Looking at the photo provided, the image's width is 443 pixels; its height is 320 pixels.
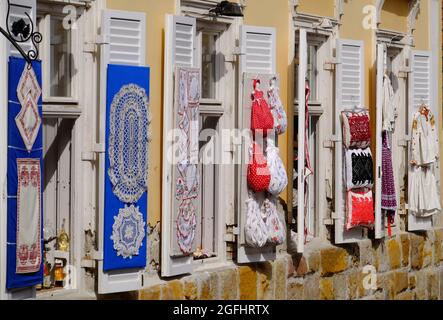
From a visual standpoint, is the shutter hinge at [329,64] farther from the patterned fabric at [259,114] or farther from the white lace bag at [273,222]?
the white lace bag at [273,222]

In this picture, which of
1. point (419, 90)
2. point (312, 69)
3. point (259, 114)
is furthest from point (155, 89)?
point (419, 90)

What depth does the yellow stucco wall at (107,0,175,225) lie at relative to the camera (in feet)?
30.9

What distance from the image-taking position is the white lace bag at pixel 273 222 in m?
10.6

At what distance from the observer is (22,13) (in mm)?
7977

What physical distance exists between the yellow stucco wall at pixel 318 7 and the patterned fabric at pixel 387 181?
1475 millimetres

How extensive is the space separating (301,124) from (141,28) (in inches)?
89.3

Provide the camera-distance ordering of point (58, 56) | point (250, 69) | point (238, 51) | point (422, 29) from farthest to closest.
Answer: point (422, 29)
point (250, 69)
point (238, 51)
point (58, 56)

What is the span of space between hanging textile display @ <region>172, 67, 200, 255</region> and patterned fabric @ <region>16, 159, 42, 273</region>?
5.39 feet

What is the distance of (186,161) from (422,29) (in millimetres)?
5666

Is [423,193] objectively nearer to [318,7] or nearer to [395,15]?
[395,15]

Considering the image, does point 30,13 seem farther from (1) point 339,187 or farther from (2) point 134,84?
(1) point 339,187

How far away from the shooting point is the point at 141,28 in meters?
9.14

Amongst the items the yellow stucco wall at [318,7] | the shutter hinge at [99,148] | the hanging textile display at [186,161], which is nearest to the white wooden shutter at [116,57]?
the shutter hinge at [99,148]

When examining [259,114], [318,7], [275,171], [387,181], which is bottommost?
[387,181]
